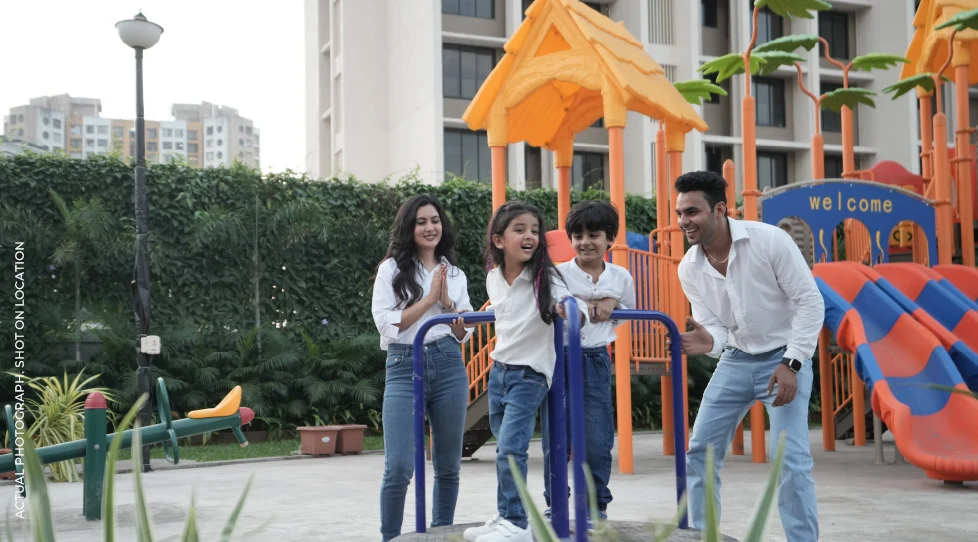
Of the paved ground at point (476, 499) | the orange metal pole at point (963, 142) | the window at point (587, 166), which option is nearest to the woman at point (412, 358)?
the paved ground at point (476, 499)

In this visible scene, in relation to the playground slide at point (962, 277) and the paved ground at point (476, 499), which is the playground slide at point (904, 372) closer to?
the paved ground at point (476, 499)

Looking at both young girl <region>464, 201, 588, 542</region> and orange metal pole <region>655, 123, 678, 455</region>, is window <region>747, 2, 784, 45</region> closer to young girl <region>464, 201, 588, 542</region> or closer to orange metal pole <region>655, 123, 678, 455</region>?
orange metal pole <region>655, 123, 678, 455</region>

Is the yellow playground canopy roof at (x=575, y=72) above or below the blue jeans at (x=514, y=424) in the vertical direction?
above

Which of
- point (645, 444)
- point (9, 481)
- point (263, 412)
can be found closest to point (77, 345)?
point (263, 412)

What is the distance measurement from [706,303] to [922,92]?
377 inches

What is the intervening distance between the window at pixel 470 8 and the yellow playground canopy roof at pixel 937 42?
44.4 ft

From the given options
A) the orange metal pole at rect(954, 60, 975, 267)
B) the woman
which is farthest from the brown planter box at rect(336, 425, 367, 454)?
the woman

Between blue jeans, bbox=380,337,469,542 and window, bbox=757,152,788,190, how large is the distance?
79.4 ft

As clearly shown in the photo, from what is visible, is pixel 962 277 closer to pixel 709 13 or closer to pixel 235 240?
pixel 235 240

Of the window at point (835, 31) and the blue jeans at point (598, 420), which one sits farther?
the window at point (835, 31)

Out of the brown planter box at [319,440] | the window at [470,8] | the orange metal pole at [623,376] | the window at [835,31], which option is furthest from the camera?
the window at [835,31]

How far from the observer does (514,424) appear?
3.68 m

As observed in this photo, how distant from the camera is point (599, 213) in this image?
5027 mm

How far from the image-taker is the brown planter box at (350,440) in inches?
450
